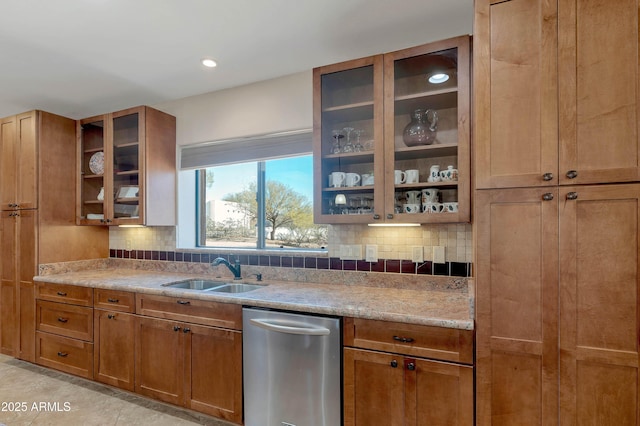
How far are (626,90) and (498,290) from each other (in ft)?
3.18

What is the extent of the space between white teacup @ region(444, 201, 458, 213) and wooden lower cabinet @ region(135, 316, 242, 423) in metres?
1.49

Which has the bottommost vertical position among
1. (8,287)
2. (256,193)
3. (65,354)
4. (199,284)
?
(65,354)

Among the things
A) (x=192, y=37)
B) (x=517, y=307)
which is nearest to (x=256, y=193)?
(x=192, y=37)

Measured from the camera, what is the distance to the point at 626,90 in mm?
1383

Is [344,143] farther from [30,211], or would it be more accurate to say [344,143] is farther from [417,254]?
[30,211]

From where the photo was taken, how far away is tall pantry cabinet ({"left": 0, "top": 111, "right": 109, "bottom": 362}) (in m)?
3.12

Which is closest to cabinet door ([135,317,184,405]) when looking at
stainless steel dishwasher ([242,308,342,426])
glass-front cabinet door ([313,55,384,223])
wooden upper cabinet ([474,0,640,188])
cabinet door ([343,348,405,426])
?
stainless steel dishwasher ([242,308,342,426])

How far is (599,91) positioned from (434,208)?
0.93m

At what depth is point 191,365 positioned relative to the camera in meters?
2.29

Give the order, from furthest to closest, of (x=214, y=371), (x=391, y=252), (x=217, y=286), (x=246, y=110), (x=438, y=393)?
(x=246, y=110) < (x=217, y=286) < (x=391, y=252) < (x=214, y=371) < (x=438, y=393)

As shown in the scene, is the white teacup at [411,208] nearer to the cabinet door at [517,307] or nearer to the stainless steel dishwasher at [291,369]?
the cabinet door at [517,307]

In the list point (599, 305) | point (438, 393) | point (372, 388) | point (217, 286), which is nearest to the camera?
point (599, 305)

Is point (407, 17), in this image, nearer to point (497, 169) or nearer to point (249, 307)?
point (497, 169)

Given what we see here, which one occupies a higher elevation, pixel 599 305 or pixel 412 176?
pixel 412 176
